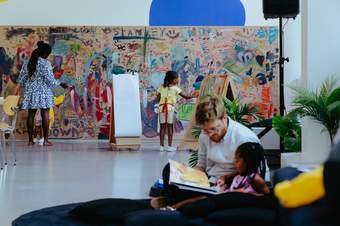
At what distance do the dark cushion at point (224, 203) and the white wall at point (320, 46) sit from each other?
98.7 inches

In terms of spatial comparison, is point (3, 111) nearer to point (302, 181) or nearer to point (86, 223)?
point (86, 223)

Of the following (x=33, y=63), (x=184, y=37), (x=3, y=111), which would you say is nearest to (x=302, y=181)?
(x=3, y=111)

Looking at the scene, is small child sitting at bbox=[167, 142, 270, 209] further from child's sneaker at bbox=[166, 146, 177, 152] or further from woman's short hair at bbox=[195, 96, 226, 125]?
child's sneaker at bbox=[166, 146, 177, 152]

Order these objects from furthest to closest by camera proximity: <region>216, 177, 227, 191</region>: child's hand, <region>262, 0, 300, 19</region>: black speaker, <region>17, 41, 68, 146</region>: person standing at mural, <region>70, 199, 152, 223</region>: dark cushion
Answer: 1. <region>17, 41, 68, 146</region>: person standing at mural
2. <region>262, 0, 300, 19</region>: black speaker
3. <region>70, 199, 152, 223</region>: dark cushion
4. <region>216, 177, 227, 191</region>: child's hand

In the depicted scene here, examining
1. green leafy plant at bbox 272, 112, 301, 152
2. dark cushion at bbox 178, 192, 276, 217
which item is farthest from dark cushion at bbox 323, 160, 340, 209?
green leafy plant at bbox 272, 112, 301, 152

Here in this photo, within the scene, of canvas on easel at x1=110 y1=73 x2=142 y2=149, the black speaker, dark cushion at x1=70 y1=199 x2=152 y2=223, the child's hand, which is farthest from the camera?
canvas on easel at x1=110 y1=73 x2=142 y2=149

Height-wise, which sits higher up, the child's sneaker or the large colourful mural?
the large colourful mural

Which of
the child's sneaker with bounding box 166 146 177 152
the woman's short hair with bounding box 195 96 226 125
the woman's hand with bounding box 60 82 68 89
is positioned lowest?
the child's sneaker with bounding box 166 146 177 152

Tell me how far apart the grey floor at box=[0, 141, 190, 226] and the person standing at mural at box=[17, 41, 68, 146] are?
88 centimetres

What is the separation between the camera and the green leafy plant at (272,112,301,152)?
691 cm

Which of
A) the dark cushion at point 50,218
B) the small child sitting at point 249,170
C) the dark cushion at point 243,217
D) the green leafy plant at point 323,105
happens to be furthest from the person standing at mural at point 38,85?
the dark cushion at point 243,217

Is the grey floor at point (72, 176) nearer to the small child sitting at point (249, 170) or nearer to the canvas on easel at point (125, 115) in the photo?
the canvas on easel at point (125, 115)

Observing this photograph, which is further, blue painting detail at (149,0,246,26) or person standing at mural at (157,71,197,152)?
blue painting detail at (149,0,246,26)

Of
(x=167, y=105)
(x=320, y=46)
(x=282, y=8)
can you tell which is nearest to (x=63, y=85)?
(x=167, y=105)
